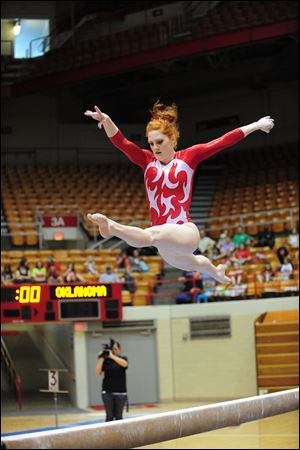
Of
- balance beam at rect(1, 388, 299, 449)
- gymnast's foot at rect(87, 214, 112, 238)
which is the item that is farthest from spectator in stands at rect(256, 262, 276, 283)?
gymnast's foot at rect(87, 214, 112, 238)

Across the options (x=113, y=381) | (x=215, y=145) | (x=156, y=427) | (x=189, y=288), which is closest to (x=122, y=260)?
(x=189, y=288)

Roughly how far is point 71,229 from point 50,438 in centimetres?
1880

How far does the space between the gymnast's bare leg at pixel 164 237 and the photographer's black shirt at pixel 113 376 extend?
30.8 ft

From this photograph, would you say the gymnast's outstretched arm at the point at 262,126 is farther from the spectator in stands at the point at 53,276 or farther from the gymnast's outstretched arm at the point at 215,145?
the spectator in stands at the point at 53,276

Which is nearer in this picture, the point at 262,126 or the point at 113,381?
the point at 262,126

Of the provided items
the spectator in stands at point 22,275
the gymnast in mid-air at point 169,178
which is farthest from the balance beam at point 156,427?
the spectator in stands at point 22,275

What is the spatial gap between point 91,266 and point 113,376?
444cm

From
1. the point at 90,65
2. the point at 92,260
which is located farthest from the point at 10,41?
the point at 92,260

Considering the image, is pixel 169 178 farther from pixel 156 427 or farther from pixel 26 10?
pixel 26 10

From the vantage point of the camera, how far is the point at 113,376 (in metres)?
14.1

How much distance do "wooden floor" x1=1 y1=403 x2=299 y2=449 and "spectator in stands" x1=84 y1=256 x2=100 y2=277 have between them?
2939 mm

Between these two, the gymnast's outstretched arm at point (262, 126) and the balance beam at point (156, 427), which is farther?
the gymnast's outstretched arm at point (262, 126)

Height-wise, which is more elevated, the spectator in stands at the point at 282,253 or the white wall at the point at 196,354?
the spectator in stands at the point at 282,253

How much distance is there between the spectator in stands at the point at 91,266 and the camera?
18.2 metres
